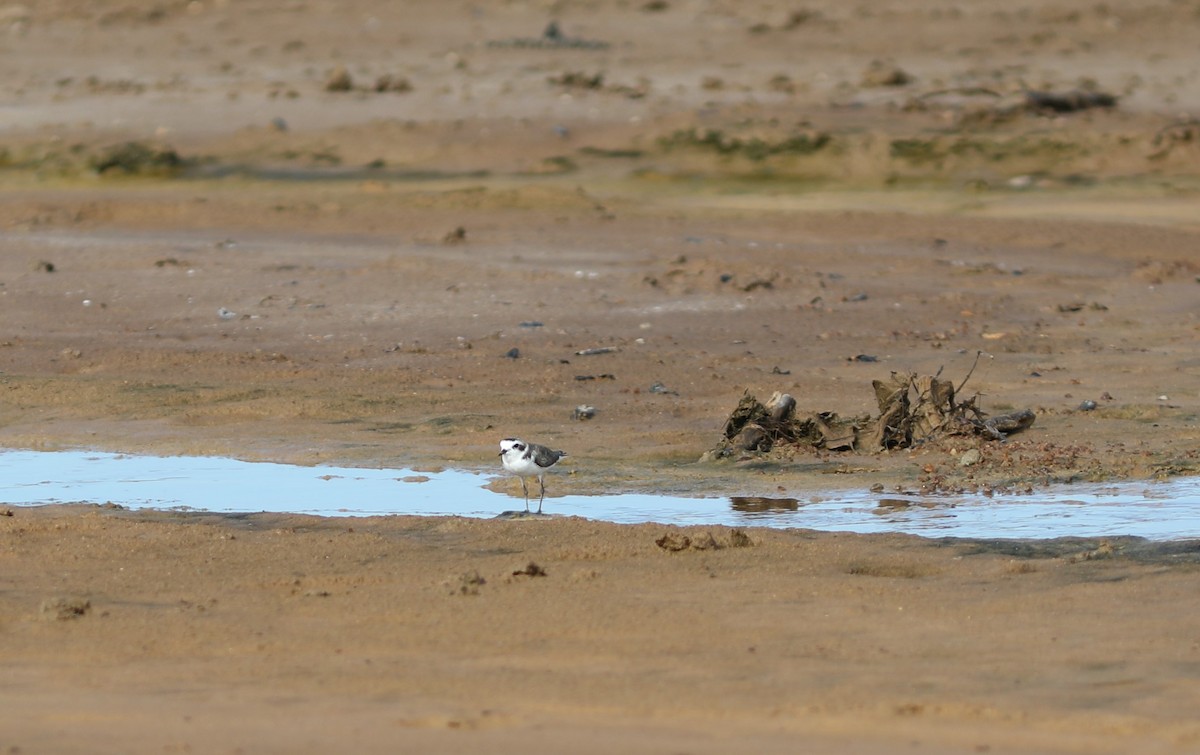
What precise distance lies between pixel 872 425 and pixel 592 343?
10.3 ft

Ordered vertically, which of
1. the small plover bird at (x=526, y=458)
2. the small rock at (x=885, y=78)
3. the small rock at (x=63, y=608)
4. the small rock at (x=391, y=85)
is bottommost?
the small rock at (x=63, y=608)

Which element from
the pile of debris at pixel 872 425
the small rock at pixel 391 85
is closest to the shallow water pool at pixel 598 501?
the pile of debris at pixel 872 425

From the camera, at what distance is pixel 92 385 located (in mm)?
9688

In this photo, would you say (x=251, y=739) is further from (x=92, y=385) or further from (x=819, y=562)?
(x=92, y=385)

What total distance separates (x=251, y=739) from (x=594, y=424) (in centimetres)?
497

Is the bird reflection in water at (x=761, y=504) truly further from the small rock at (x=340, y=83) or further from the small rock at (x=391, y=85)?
the small rock at (x=340, y=83)

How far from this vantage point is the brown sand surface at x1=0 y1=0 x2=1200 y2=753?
443cm

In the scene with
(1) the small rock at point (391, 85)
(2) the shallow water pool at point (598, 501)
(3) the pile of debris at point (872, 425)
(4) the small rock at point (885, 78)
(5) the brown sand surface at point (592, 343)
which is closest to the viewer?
(5) the brown sand surface at point (592, 343)

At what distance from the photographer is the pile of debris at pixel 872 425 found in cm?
812

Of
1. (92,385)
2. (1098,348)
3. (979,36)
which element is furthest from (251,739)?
(979,36)

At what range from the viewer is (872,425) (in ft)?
27.1

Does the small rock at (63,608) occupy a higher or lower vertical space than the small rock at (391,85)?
lower

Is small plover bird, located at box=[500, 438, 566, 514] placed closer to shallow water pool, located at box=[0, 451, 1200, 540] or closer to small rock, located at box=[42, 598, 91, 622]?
shallow water pool, located at box=[0, 451, 1200, 540]

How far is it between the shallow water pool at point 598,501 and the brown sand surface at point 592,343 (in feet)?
0.84
